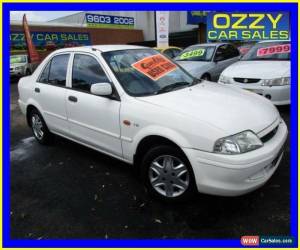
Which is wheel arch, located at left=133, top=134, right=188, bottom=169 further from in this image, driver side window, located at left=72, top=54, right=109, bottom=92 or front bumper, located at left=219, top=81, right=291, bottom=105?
front bumper, located at left=219, top=81, right=291, bottom=105

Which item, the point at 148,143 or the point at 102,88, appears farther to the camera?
the point at 102,88

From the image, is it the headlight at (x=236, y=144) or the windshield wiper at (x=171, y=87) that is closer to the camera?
the headlight at (x=236, y=144)

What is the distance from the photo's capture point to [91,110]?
397 centimetres

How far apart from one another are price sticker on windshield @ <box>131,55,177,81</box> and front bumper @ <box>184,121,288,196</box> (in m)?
1.31

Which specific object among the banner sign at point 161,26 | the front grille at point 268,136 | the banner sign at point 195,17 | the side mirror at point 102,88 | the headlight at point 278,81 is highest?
the banner sign at point 195,17

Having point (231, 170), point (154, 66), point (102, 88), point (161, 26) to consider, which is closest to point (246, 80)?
point (154, 66)

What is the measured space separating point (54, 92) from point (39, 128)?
1.07 m

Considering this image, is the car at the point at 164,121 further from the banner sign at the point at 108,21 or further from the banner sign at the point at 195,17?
the banner sign at the point at 108,21

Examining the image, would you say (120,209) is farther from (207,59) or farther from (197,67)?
(207,59)

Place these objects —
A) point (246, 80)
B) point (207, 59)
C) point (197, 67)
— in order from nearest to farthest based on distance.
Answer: point (246, 80) → point (197, 67) → point (207, 59)

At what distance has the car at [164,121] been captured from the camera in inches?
115

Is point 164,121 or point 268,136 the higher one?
point 164,121

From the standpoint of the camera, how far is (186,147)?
300 centimetres

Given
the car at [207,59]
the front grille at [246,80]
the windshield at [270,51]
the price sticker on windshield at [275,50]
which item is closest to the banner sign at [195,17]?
the car at [207,59]
